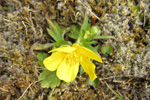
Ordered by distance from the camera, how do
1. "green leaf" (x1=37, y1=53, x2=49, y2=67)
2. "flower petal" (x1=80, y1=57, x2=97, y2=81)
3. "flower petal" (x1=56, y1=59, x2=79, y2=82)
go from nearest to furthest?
1. "flower petal" (x1=80, y1=57, x2=97, y2=81)
2. "flower petal" (x1=56, y1=59, x2=79, y2=82)
3. "green leaf" (x1=37, y1=53, x2=49, y2=67)

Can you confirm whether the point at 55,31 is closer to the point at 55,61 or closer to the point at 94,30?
the point at 55,61

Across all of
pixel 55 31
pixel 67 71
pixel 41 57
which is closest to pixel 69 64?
pixel 67 71

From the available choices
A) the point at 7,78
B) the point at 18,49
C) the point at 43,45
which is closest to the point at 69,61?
the point at 43,45

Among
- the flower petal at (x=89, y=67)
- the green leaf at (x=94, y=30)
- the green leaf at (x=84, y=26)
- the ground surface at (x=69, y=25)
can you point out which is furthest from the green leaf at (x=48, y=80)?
the green leaf at (x=94, y=30)

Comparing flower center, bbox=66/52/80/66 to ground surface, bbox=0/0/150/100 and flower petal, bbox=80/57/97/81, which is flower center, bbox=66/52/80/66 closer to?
flower petal, bbox=80/57/97/81

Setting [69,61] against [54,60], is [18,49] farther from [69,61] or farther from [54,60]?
[69,61]

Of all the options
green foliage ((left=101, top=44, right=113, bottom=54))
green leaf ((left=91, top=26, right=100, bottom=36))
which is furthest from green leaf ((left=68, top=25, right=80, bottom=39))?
green foliage ((left=101, top=44, right=113, bottom=54))
